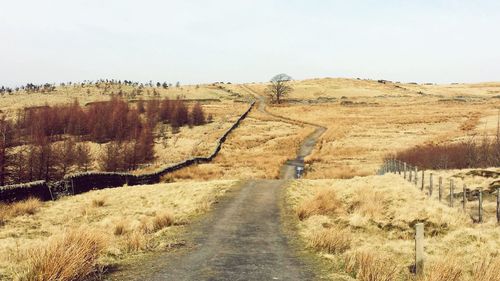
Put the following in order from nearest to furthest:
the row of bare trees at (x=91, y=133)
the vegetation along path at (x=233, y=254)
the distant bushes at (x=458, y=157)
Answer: the vegetation along path at (x=233, y=254)
the distant bushes at (x=458, y=157)
the row of bare trees at (x=91, y=133)

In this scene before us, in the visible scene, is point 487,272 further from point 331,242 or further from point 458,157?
point 458,157

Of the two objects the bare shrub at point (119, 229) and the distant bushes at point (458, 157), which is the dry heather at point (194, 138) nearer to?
the distant bushes at point (458, 157)

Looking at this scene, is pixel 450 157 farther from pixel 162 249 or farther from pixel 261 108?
pixel 261 108

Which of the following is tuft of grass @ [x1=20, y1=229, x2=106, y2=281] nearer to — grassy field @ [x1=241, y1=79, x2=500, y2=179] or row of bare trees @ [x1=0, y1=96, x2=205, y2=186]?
grassy field @ [x1=241, y1=79, x2=500, y2=179]

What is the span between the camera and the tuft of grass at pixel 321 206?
57.0 feet

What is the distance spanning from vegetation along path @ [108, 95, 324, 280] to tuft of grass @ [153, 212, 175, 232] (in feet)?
2.96

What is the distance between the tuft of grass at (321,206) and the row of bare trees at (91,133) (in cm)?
3659

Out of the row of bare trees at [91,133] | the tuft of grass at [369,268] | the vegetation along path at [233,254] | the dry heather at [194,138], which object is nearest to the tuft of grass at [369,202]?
the vegetation along path at [233,254]

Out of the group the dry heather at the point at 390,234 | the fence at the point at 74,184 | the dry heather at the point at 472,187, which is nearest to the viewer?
the dry heather at the point at 390,234

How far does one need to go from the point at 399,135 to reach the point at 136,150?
38.2 m

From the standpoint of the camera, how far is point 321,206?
18.7 metres

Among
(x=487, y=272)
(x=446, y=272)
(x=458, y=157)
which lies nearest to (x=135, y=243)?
(x=446, y=272)

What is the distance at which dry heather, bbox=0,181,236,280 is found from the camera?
8.60 metres

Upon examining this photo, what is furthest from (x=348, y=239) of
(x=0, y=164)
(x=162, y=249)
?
(x=0, y=164)
